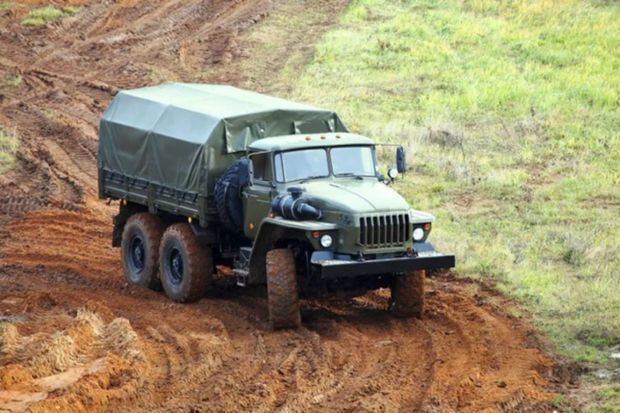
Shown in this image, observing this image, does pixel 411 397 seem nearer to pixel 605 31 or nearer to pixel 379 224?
pixel 379 224

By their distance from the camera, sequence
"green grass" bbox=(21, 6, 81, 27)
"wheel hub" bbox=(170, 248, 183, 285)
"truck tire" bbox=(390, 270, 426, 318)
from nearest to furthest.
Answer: "truck tire" bbox=(390, 270, 426, 318) < "wheel hub" bbox=(170, 248, 183, 285) < "green grass" bbox=(21, 6, 81, 27)

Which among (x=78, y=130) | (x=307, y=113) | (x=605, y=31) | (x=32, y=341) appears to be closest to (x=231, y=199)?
(x=307, y=113)

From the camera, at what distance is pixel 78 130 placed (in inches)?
1198

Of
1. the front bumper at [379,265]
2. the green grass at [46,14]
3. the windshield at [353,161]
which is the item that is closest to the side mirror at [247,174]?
the windshield at [353,161]

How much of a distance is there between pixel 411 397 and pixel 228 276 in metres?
6.81

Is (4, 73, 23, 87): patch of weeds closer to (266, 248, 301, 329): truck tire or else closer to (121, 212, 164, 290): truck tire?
(121, 212, 164, 290): truck tire

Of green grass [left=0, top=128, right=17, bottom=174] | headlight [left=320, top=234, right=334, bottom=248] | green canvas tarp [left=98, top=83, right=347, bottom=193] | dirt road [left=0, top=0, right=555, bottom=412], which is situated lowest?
dirt road [left=0, top=0, right=555, bottom=412]

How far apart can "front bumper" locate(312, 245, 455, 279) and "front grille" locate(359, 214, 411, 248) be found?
0.74 ft

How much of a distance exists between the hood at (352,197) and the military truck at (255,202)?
0.02 meters

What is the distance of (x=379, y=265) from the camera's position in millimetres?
15969

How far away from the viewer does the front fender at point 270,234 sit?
1612cm

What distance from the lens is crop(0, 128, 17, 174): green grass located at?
92.5 ft

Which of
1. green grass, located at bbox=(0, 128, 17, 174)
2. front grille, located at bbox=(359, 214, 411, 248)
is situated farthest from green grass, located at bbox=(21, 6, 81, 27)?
front grille, located at bbox=(359, 214, 411, 248)

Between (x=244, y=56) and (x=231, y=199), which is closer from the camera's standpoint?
(x=231, y=199)
